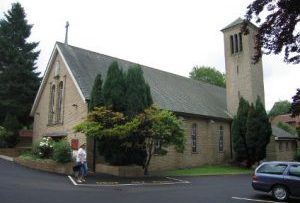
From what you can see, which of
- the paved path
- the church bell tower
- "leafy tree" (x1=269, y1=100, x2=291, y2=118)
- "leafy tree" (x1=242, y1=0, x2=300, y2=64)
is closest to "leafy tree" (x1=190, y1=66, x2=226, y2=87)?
the church bell tower

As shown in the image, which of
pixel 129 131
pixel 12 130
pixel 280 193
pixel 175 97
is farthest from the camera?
pixel 175 97

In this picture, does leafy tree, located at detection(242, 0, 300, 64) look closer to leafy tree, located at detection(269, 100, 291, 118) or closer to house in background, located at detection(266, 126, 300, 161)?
house in background, located at detection(266, 126, 300, 161)

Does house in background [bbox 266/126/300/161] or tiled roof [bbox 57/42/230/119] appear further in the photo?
house in background [bbox 266/126/300/161]

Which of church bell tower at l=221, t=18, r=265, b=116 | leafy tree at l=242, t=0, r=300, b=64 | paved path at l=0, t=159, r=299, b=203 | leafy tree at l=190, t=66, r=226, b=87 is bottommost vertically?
paved path at l=0, t=159, r=299, b=203

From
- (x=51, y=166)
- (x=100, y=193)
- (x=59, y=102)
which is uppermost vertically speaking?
(x=59, y=102)

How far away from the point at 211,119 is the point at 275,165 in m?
19.0

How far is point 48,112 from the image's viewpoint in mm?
30062

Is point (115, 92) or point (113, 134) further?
point (115, 92)

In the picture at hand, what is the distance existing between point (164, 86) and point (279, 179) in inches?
796

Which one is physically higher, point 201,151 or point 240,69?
point 240,69

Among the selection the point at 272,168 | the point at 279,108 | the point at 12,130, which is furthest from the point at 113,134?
the point at 279,108

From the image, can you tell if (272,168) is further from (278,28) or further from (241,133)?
(241,133)

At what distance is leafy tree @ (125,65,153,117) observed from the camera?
76.1ft

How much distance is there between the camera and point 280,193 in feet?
48.5
